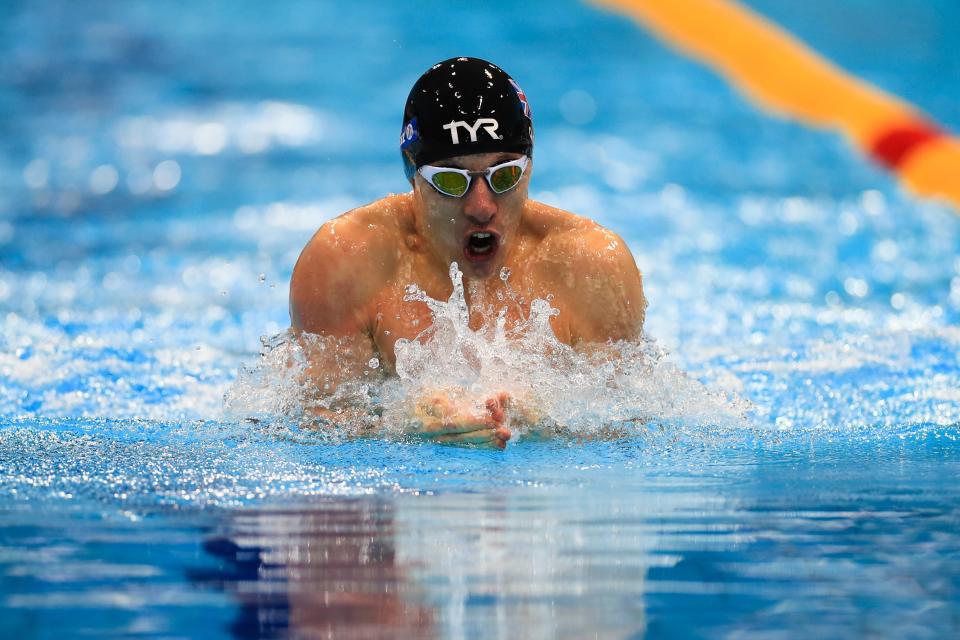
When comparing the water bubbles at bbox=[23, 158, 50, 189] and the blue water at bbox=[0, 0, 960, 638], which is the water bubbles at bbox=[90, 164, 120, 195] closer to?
the blue water at bbox=[0, 0, 960, 638]

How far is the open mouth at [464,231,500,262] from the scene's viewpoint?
2830 mm

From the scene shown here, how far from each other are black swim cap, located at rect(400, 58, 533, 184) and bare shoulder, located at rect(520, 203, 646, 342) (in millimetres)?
268

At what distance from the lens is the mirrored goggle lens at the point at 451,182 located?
108 inches

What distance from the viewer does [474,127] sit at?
277 centimetres

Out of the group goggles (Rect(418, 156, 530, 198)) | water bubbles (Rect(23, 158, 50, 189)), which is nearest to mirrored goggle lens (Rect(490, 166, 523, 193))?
goggles (Rect(418, 156, 530, 198))

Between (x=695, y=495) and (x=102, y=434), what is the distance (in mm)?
1388

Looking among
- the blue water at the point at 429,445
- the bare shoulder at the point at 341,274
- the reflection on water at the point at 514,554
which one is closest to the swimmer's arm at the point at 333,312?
the bare shoulder at the point at 341,274

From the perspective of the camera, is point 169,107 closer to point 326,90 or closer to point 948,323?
point 326,90

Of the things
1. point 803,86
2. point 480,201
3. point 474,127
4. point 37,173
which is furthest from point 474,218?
point 803,86

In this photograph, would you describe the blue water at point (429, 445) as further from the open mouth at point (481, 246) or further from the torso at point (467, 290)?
the open mouth at point (481, 246)

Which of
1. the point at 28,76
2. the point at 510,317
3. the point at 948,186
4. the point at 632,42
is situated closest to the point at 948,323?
the point at 948,186

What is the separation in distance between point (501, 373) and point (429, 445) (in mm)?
241

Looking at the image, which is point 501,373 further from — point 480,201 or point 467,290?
point 480,201

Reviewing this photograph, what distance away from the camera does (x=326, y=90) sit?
8688 millimetres
